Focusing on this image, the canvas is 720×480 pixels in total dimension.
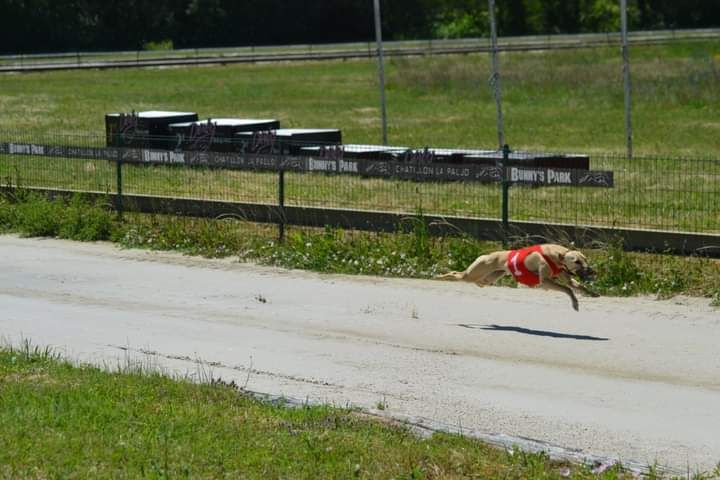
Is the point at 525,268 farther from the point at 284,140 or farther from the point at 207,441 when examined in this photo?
the point at 284,140

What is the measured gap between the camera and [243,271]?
1638cm

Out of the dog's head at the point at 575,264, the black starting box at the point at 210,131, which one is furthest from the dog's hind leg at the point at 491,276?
the black starting box at the point at 210,131

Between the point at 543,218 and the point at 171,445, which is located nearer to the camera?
the point at 171,445

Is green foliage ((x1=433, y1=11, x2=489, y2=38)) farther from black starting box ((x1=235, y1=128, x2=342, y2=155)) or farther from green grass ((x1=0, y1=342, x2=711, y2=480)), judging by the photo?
green grass ((x1=0, y1=342, x2=711, y2=480))

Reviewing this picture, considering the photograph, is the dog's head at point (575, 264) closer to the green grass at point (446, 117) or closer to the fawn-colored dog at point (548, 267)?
the fawn-colored dog at point (548, 267)

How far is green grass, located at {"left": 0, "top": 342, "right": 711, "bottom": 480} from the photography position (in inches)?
312

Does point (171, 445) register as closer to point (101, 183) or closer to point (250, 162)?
point (250, 162)

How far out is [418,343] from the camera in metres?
12.2

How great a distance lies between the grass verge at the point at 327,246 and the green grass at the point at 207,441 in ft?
19.4

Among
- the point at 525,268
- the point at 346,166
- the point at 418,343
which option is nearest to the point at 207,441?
the point at 418,343

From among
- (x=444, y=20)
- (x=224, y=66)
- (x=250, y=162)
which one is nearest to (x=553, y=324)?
(x=250, y=162)

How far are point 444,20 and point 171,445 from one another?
294 ft

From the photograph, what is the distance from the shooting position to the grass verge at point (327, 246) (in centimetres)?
1438

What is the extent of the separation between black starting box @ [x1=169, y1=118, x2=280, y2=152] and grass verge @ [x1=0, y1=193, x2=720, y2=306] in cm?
402
